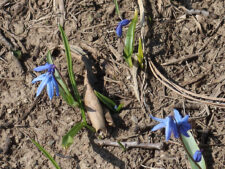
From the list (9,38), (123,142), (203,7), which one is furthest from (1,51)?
(203,7)

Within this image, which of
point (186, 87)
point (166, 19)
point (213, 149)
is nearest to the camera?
point (213, 149)

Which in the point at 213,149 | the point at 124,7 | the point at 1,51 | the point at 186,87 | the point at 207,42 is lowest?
the point at 213,149

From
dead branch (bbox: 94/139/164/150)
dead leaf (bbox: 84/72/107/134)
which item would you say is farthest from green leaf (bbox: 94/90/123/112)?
dead branch (bbox: 94/139/164/150)

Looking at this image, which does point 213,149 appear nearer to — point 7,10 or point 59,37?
point 59,37

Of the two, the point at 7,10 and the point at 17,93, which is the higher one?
the point at 7,10

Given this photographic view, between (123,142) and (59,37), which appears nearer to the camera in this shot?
(123,142)

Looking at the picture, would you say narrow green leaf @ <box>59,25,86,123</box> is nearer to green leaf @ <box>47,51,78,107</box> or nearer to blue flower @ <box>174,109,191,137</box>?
green leaf @ <box>47,51,78,107</box>
